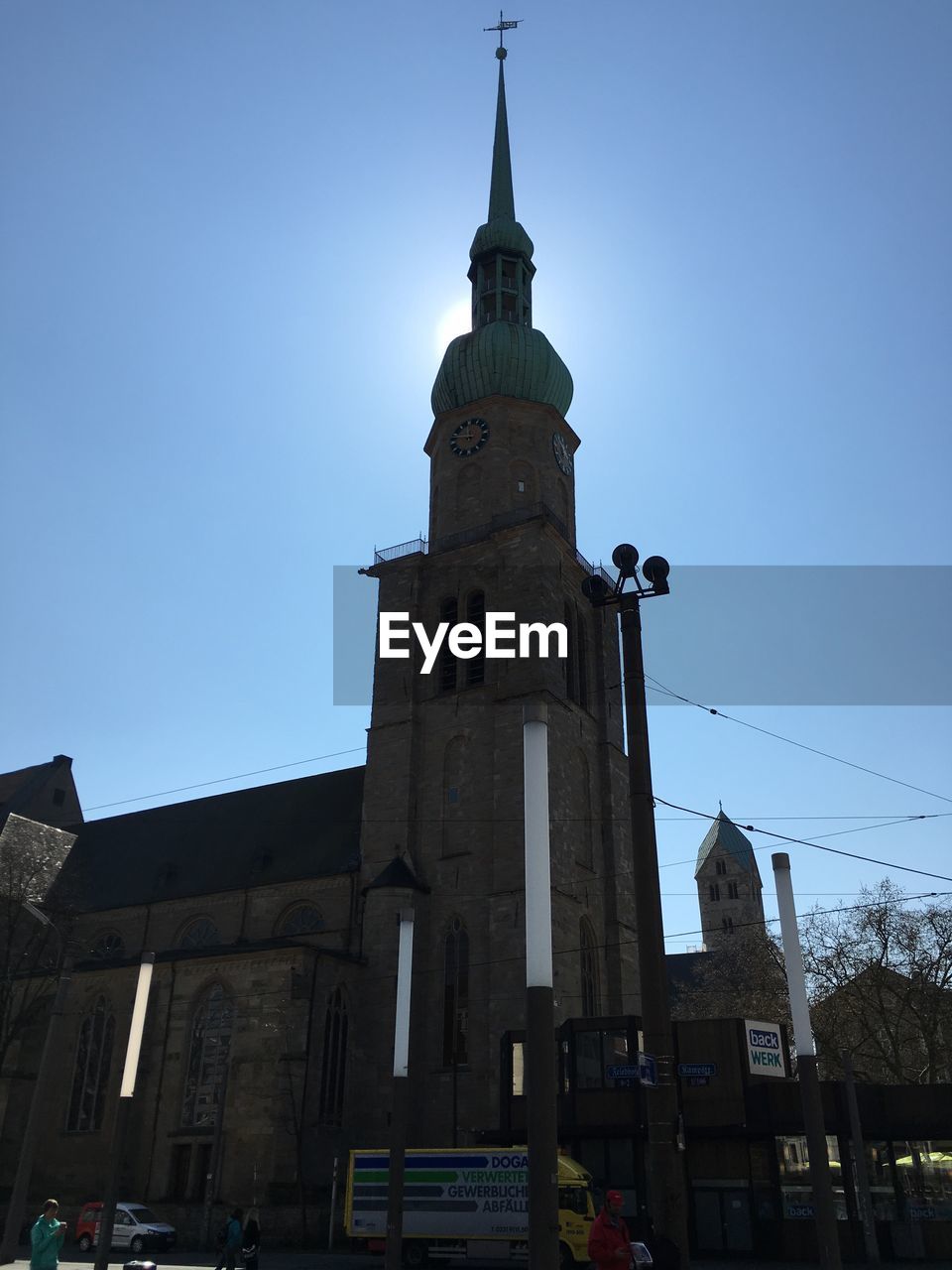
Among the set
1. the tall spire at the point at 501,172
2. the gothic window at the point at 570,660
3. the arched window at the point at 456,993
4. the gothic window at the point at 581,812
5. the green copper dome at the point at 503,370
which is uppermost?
the tall spire at the point at 501,172

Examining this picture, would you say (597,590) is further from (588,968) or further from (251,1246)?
(588,968)

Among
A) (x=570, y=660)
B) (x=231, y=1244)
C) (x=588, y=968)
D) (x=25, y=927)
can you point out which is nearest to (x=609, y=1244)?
(x=231, y=1244)

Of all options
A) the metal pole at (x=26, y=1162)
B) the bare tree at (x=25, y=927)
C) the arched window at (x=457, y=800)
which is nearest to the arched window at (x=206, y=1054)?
the bare tree at (x=25, y=927)

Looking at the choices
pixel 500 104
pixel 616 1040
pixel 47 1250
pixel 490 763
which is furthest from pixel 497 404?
pixel 47 1250

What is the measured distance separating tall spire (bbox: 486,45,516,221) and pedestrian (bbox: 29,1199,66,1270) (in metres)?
46.6

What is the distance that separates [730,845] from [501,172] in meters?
72.2

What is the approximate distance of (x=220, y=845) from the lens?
150 feet

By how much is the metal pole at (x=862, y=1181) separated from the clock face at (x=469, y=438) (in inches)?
1111

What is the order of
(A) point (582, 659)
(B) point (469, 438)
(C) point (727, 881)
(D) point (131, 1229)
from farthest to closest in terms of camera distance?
(C) point (727, 881), (B) point (469, 438), (A) point (582, 659), (D) point (131, 1229)

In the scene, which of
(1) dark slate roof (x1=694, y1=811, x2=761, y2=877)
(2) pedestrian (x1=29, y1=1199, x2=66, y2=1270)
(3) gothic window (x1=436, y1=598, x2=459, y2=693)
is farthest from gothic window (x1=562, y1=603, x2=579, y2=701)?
(1) dark slate roof (x1=694, y1=811, x2=761, y2=877)

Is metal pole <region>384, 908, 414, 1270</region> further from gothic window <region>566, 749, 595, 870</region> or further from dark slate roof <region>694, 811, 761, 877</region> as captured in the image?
dark slate roof <region>694, 811, 761, 877</region>

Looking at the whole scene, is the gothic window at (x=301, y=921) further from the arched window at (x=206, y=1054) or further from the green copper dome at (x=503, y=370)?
the green copper dome at (x=503, y=370)

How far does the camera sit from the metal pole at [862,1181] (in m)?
22.4

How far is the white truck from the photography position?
22.7m
